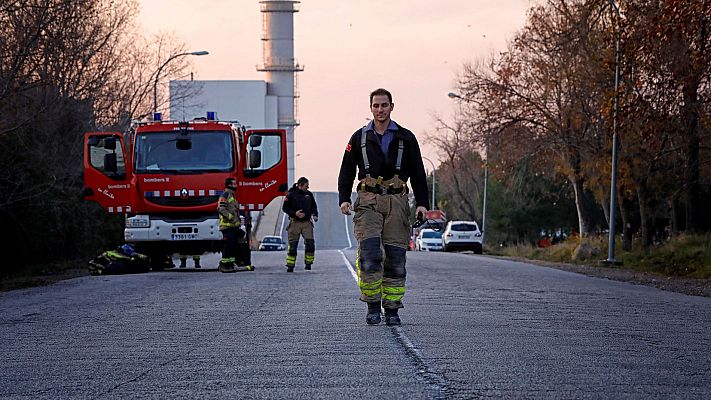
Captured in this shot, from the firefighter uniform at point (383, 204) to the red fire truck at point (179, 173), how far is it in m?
13.1

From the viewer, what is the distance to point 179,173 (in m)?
24.2

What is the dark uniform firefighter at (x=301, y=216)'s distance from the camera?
77.7 ft

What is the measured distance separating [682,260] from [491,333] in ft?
68.6

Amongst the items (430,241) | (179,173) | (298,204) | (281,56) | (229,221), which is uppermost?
(281,56)

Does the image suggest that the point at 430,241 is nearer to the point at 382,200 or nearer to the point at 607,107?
the point at 607,107

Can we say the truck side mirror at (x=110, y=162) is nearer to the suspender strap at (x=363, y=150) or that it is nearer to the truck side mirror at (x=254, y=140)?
the truck side mirror at (x=254, y=140)

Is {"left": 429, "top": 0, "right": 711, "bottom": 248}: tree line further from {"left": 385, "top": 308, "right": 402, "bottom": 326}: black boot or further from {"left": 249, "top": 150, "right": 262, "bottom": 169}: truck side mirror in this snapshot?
{"left": 385, "top": 308, "right": 402, "bottom": 326}: black boot

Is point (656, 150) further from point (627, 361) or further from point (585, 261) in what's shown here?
point (627, 361)

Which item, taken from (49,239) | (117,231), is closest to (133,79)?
(117,231)

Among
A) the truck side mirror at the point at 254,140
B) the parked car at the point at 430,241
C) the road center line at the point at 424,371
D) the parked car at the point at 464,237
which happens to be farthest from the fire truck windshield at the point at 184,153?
the parked car at the point at 430,241

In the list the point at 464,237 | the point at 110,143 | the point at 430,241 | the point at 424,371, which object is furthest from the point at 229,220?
the point at 430,241

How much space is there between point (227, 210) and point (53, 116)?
40.4 feet

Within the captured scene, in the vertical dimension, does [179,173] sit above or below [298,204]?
above

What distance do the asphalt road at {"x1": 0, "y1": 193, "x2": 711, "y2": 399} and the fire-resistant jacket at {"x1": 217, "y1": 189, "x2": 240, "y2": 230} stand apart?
5.71 meters
